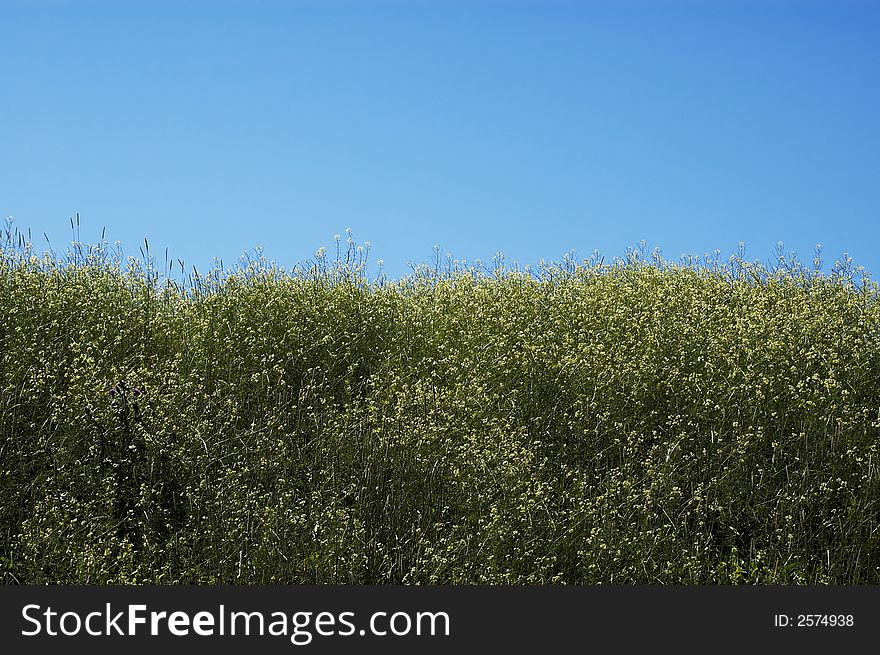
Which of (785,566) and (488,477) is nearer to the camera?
(785,566)

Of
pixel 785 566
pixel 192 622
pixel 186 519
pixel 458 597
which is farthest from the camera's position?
pixel 186 519

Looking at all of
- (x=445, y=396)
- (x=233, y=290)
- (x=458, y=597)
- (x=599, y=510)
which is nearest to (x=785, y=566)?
(x=599, y=510)

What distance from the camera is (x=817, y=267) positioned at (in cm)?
1188

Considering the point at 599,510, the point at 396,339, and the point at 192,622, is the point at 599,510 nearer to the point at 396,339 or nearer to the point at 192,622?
the point at 192,622

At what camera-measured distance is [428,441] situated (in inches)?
252

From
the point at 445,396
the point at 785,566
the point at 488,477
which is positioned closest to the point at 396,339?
the point at 445,396

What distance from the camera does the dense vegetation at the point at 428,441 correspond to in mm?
5551

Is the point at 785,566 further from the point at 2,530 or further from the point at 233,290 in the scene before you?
the point at 233,290

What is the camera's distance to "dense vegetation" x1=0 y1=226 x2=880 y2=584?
18.2ft

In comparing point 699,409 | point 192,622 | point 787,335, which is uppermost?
point 787,335

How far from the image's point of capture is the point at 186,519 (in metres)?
5.92

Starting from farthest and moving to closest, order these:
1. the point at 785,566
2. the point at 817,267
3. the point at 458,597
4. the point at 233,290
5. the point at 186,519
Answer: the point at 817,267 < the point at 233,290 < the point at 186,519 < the point at 785,566 < the point at 458,597

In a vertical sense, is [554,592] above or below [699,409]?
below

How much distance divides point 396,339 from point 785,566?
4.33m
